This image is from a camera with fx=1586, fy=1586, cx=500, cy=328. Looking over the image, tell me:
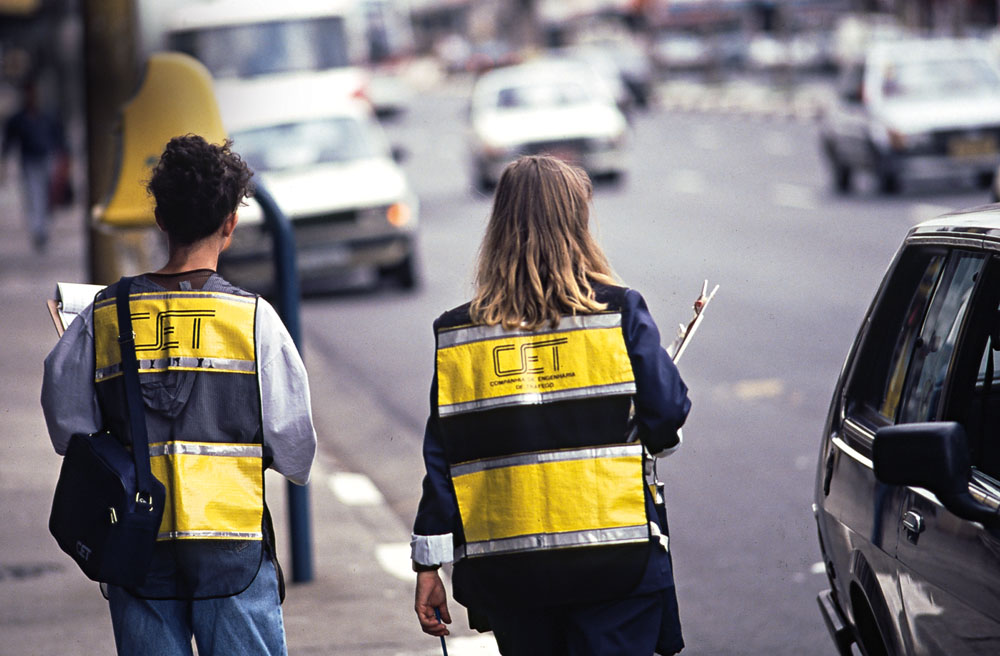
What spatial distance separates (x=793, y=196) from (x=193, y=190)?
62.5 feet

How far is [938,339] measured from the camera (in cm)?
360

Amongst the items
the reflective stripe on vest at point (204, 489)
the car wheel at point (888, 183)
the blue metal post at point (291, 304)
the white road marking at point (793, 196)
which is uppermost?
the reflective stripe on vest at point (204, 489)

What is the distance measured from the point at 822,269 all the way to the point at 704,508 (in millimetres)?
7689

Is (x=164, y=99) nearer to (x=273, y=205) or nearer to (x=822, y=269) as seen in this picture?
(x=273, y=205)

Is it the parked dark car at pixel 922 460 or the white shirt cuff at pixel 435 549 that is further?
the white shirt cuff at pixel 435 549

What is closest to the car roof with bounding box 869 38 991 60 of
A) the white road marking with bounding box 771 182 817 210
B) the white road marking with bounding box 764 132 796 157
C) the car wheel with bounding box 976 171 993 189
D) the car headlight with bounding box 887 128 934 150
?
the car wheel with bounding box 976 171 993 189

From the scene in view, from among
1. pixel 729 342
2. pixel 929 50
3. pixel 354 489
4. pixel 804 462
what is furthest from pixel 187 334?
pixel 929 50

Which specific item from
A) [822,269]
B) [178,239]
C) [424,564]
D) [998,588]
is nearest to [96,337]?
[178,239]

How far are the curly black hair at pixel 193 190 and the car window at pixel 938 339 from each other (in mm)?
1582

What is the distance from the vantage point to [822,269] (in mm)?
14781

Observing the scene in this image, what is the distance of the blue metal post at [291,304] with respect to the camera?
229 inches

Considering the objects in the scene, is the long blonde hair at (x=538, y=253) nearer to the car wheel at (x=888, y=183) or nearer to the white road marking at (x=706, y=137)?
the car wheel at (x=888, y=183)

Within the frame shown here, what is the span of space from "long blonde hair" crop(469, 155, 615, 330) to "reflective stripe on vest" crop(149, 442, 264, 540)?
1.95ft

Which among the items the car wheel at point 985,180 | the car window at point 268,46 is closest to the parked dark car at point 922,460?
the car wheel at point 985,180
